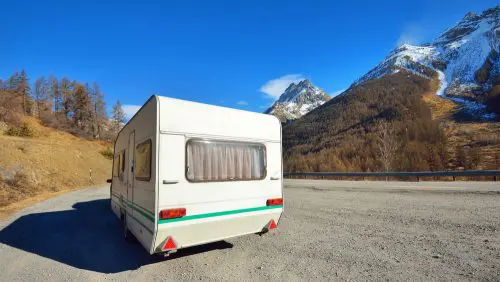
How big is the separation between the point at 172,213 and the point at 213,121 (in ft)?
5.95

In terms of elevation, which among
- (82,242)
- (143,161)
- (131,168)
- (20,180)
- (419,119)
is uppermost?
(419,119)

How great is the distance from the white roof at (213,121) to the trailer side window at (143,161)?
623 mm

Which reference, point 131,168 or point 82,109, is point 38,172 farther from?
point 82,109

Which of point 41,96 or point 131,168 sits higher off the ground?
point 41,96

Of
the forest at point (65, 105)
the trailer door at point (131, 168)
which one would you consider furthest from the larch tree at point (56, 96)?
the trailer door at point (131, 168)

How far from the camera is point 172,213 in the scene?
4.59 meters

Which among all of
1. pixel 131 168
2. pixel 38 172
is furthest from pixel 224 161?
pixel 38 172

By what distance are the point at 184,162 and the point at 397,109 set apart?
86430 millimetres

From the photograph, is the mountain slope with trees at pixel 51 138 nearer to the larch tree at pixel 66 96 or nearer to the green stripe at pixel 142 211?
the larch tree at pixel 66 96

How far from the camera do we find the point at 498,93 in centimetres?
7944

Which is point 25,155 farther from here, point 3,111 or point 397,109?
point 397,109

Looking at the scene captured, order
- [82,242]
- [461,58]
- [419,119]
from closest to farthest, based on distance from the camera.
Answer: [82,242]
[419,119]
[461,58]

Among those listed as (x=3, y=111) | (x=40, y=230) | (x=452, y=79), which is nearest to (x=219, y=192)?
(x=40, y=230)

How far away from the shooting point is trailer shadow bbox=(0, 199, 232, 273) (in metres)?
5.57
